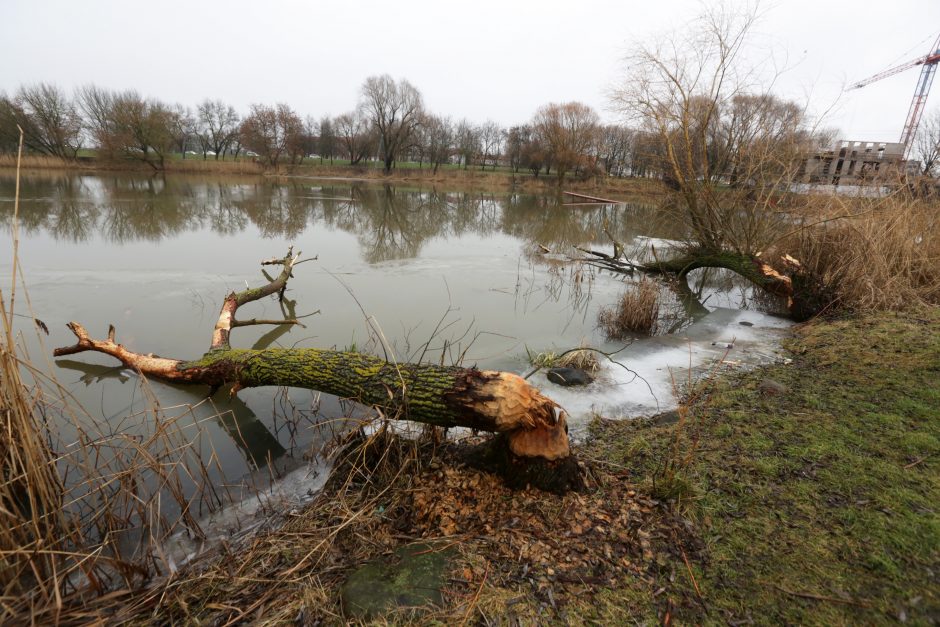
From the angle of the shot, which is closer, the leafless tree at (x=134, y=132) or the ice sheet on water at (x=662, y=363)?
the ice sheet on water at (x=662, y=363)

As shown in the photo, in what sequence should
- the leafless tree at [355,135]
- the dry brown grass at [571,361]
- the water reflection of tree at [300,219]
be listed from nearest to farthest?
the dry brown grass at [571,361] < the water reflection of tree at [300,219] < the leafless tree at [355,135]

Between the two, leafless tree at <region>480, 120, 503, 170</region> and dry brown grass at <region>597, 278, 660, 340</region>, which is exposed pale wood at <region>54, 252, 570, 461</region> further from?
leafless tree at <region>480, 120, 503, 170</region>

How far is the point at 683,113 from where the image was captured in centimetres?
878

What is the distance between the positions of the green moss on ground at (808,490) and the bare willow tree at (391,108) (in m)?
47.9

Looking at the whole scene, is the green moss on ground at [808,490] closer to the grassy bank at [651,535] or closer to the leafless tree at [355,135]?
the grassy bank at [651,535]

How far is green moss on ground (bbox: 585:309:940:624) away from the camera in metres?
1.93

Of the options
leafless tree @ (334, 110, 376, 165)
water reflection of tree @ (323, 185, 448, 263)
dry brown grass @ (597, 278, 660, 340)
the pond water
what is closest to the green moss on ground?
the pond water

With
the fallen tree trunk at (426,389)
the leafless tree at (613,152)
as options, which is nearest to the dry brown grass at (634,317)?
the fallen tree trunk at (426,389)

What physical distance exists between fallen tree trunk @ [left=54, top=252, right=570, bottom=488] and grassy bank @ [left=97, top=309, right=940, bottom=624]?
0.28m

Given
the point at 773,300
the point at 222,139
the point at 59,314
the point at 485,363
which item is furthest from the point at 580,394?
the point at 222,139

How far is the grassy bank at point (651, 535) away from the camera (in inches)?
76.4

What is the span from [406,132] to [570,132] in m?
18.1

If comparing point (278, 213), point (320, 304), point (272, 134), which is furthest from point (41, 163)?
point (320, 304)

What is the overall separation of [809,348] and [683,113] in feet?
18.3
